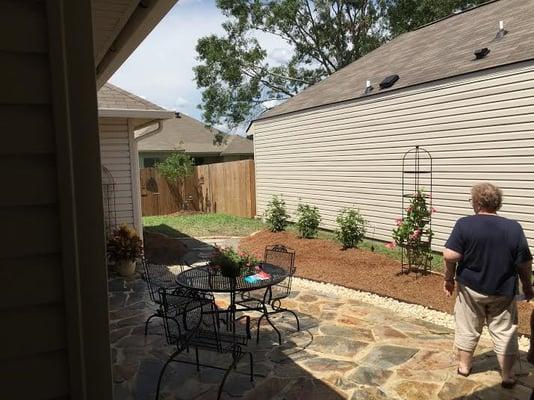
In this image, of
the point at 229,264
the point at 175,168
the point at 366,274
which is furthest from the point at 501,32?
the point at 175,168

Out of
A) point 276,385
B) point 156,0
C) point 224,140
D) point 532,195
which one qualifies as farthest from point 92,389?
point 224,140

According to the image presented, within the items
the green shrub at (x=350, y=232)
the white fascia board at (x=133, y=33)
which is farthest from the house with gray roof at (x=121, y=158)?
the green shrub at (x=350, y=232)

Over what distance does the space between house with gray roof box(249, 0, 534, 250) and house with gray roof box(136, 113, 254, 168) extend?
42.4 feet

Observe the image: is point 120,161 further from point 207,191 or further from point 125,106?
point 207,191

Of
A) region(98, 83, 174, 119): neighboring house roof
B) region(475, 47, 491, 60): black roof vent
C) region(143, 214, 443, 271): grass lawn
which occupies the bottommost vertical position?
region(143, 214, 443, 271): grass lawn

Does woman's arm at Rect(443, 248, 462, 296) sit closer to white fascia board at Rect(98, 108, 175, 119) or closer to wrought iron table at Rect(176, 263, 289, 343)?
wrought iron table at Rect(176, 263, 289, 343)

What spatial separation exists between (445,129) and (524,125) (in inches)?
64.7

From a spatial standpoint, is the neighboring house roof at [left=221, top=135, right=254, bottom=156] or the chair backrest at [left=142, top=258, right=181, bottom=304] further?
the neighboring house roof at [left=221, top=135, right=254, bottom=156]

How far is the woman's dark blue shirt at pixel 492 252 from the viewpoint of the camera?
3709 mm

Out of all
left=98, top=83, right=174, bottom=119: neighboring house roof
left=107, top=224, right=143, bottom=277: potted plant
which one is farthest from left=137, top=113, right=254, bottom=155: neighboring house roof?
left=107, top=224, right=143, bottom=277: potted plant

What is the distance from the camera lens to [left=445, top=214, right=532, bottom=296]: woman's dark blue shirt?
3.71 metres

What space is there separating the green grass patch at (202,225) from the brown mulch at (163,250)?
1618 mm

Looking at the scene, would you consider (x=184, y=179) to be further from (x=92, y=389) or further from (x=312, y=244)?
(x=92, y=389)

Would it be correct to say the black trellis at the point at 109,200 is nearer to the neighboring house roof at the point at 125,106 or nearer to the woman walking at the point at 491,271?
the neighboring house roof at the point at 125,106
